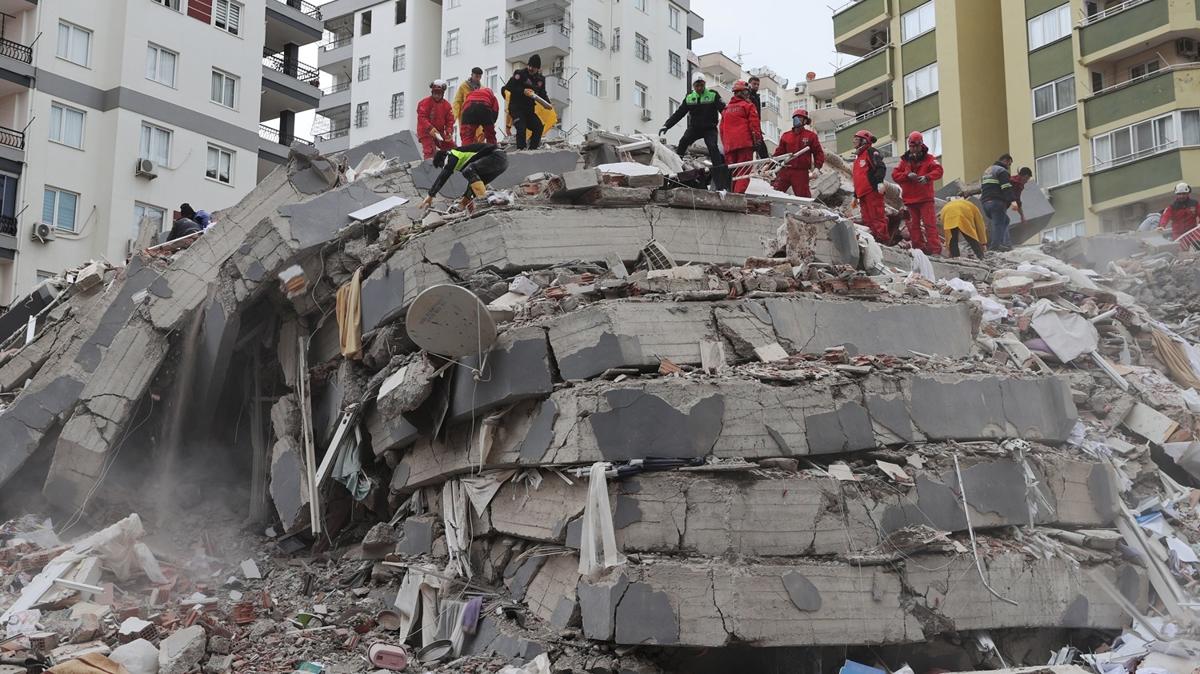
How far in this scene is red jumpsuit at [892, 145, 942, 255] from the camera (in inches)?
534

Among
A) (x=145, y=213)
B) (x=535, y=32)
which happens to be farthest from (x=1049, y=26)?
(x=145, y=213)

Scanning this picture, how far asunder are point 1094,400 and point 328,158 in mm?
8426

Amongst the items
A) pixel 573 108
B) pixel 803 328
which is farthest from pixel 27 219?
pixel 803 328

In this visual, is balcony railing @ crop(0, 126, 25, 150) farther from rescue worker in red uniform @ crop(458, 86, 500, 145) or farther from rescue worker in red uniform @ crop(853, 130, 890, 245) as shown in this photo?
rescue worker in red uniform @ crop(853, 130, 890, 245)

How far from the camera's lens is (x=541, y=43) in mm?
37969

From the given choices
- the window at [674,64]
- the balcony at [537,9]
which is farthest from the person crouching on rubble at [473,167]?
the window at [674,64]

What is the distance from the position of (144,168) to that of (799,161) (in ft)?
62.3

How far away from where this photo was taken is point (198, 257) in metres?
11.5

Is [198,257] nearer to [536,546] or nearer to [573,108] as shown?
[536,546]

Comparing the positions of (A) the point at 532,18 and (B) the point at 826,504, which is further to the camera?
(A) the point at 532,18

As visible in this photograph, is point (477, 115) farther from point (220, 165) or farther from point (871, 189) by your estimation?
point (220, 165)

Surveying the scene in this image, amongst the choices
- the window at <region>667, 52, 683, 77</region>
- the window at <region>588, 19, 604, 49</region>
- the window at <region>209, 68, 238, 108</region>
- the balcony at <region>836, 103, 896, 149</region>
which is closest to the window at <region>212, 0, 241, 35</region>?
the window at <region>209, 68, 238, 108</region>

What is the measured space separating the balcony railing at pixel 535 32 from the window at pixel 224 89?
12.4 m

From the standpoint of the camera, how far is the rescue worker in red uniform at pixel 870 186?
13.0 meters
